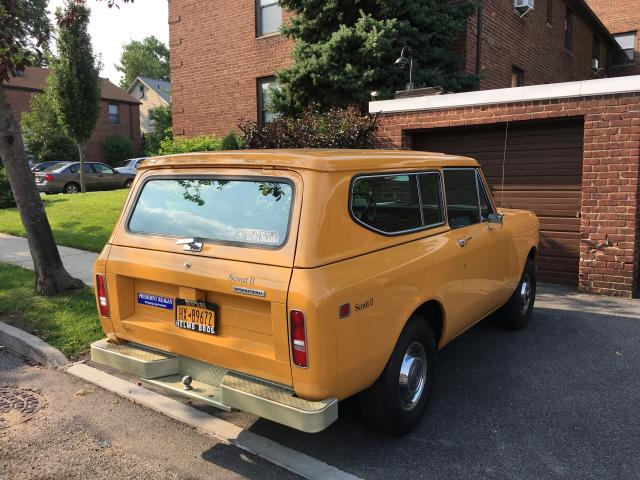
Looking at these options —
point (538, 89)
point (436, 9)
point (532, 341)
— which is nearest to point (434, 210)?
point (532, 341)

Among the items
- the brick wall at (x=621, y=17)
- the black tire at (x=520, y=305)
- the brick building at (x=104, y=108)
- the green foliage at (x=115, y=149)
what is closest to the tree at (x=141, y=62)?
the brick building at (x=104, y=108)

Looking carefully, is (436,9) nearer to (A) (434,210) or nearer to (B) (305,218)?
(A) (434,210)

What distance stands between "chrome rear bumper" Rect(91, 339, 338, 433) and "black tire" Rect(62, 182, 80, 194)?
67.6 feet

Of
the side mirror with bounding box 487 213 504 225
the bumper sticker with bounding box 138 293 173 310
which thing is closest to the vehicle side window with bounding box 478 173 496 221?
the side mirror with bounding box 487 213 504 225

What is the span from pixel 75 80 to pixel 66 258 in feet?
44.8

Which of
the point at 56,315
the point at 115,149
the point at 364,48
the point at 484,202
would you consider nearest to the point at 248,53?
the point at 364,48

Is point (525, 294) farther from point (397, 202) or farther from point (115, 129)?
point (115, 129)

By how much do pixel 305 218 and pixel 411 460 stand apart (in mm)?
1650

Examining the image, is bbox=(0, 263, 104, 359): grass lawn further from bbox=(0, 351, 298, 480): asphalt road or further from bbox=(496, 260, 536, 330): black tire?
bbox=(496, 260, 536, 330): black tire

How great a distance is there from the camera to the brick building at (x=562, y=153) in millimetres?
7102

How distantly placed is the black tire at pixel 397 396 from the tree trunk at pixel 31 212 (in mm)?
4865

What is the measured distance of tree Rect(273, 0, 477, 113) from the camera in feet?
31.3

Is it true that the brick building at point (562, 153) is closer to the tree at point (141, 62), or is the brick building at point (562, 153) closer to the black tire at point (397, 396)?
the black tire at point (397, 396)

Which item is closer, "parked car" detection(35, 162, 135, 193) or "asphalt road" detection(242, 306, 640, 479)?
"asphalt road" detection(242, 306, 640, 479)
